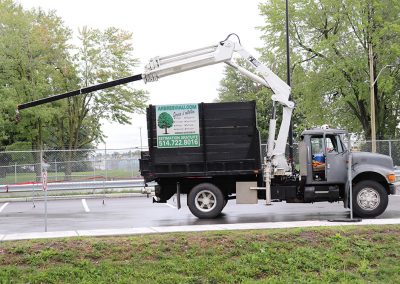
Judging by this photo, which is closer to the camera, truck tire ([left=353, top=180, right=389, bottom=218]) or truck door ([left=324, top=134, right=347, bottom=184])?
truck tire ([left=353, top=180, right=389, bottom=218])

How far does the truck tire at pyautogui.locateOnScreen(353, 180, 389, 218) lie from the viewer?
13922 mm

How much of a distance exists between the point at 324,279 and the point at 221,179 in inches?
229

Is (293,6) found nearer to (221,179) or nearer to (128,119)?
(128,119)

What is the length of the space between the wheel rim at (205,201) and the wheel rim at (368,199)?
11.8 feet

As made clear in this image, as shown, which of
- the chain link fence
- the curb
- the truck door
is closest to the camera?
the curb

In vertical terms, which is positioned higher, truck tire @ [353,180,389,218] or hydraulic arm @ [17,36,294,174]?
hydraulic arm @ [17,36,294,174]

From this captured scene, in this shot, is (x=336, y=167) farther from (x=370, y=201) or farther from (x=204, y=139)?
(x=204, y=139)

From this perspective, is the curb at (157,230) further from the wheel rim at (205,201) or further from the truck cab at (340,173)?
the wheel rim at (205,201)

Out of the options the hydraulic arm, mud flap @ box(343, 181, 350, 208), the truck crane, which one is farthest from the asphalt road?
the hydraulic arm

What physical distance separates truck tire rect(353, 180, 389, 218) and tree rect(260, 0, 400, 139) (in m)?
21.1

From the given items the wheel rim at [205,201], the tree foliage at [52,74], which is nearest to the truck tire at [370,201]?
the wheel rim at [205,201]

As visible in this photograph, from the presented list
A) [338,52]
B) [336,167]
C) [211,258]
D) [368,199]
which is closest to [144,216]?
[336,167]

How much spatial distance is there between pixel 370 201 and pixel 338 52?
24.2 metres

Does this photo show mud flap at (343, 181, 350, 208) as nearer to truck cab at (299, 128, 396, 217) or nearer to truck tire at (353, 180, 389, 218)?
truck cab at (299, 128, 396, 217)
